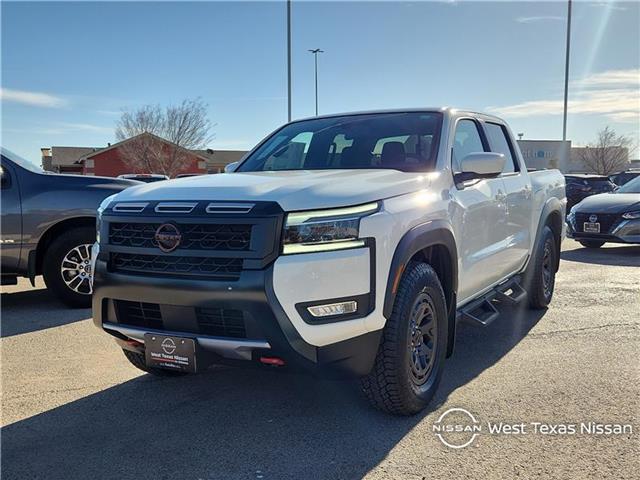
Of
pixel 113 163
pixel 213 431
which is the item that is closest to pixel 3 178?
pixel 213 431

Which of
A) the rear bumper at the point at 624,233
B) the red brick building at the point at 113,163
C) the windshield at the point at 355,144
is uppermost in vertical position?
the red brick building at the point at 113,163

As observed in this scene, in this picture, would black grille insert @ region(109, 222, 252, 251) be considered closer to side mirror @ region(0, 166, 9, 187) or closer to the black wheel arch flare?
the black wheel arch flare

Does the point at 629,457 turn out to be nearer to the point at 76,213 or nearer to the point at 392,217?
the point at 392,217

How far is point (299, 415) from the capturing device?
11.6ft

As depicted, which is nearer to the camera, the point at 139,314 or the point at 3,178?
the point at 139,314

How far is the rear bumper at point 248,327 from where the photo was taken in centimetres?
283

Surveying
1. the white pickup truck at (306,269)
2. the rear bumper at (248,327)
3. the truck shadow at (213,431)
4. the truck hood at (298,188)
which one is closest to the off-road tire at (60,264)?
the truck shadow at (213,431)

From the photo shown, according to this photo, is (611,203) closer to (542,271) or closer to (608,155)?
(542,271)

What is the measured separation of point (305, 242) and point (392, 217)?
0.53 meters

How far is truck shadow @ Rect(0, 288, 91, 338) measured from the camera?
5.61 meters

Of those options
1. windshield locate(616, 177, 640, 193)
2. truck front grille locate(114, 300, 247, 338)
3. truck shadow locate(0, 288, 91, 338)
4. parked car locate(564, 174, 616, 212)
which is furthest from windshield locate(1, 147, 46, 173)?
parked car locate(564, 174, 616, 212)

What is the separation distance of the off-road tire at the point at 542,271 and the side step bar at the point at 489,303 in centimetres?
25

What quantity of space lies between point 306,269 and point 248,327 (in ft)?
1.34

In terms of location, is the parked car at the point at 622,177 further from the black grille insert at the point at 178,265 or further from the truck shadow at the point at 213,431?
the black grille insert at the point at 178,265
